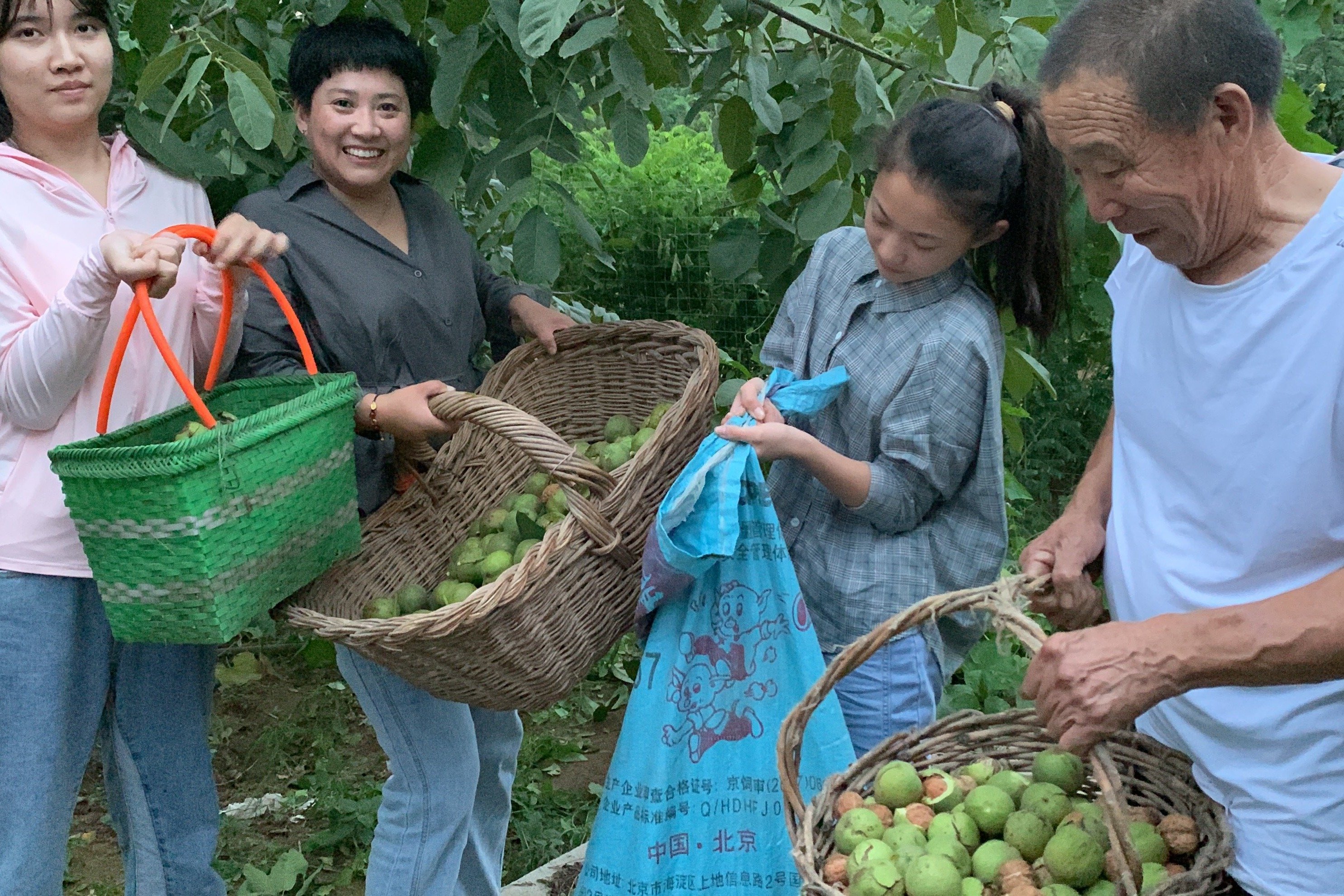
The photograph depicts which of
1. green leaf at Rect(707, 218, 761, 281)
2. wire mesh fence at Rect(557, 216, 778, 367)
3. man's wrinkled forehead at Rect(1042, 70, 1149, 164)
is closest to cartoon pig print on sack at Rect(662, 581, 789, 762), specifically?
green leaf at Rect(707, 218, 761, 281)

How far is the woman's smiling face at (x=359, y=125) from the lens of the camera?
7.12ft

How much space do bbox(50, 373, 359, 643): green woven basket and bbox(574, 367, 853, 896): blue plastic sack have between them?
564 mm

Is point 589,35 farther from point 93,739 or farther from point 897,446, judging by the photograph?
point 93,739

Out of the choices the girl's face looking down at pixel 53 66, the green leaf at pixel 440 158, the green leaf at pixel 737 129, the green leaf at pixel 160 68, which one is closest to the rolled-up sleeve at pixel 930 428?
the green leaf at pixel 737 129

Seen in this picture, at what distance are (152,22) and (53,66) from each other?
33cm

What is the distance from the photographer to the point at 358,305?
2.14 meters

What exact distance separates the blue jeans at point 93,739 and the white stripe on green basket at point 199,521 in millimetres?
200

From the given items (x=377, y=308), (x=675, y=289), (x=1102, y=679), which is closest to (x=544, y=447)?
(x=377, y=308)

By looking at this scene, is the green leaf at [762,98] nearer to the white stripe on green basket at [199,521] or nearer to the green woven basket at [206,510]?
the green woven basket at [206,510]

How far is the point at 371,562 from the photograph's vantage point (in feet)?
7.60

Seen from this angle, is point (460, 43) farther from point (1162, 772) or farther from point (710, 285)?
point (710, 285)

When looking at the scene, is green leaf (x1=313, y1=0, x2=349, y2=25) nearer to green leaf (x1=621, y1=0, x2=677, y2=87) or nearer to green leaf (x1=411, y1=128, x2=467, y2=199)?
green leaf (x1=411, y1=128, x2=467, y2=199)

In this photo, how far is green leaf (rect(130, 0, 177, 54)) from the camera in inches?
85.7

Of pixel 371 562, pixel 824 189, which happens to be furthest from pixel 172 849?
pixel 824 189
